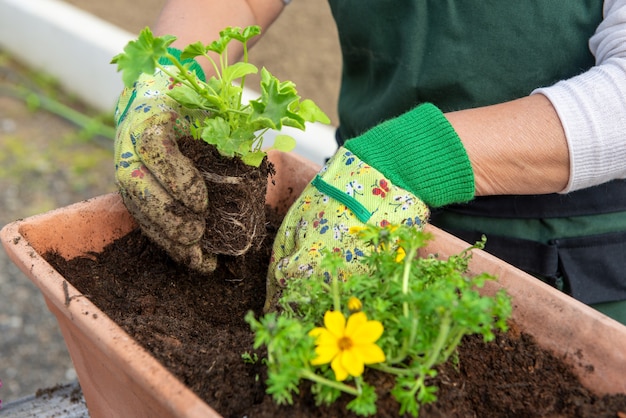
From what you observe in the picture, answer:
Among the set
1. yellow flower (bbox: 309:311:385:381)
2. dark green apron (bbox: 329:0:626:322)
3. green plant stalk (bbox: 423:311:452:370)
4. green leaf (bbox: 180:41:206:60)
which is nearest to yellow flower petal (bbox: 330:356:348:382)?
yellow flower (bbox: 309:311:385:381)

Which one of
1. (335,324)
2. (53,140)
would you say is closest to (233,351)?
(335,324)

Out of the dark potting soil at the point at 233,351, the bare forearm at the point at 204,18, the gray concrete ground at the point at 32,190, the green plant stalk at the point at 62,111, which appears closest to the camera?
the dark potting soil at the point at 233,351

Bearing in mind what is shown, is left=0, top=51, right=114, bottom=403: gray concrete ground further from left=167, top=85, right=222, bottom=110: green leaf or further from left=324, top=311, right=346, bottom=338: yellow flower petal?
left=324, top=311, right=346, bottom=338: yellow flower petal

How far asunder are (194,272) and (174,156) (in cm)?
28

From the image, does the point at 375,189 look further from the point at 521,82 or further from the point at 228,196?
the point at 521,82

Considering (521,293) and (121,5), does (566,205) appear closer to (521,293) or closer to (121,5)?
(521,293)

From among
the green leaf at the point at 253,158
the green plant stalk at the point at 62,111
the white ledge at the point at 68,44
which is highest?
the green leaf at the point at 253,158

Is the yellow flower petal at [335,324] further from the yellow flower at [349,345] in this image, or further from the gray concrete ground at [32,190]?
the gray concrete ground at [32,190]

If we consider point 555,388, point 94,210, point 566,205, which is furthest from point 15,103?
point 555,388

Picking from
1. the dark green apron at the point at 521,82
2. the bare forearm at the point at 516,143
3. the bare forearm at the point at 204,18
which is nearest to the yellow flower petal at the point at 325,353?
the bare forearm at the point at 516,143

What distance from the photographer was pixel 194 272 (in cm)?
127

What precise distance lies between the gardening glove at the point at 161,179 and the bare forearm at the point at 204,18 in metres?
0.39

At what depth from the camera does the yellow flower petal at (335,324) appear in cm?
76

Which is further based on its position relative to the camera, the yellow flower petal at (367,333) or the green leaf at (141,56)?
the green leaf at (141,56)
